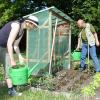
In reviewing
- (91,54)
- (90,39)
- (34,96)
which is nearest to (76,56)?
(91,54)

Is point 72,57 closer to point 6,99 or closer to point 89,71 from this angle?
point 89,71

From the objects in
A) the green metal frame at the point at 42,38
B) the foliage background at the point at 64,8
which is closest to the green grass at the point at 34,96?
the green metal frame at the point at 42,38

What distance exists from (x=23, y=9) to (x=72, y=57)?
1552 centimetres

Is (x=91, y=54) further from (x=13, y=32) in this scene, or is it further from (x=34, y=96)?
(x=13, y=32)

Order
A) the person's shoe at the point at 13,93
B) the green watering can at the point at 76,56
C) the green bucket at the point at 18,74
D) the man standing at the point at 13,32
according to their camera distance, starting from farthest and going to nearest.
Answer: the green watering can at the point at 76,56 → the person's shoe at the point at 13,93 → the green bucket at the point at 18,74 → the man standing at the point at 13,32

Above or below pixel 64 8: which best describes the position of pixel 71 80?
below

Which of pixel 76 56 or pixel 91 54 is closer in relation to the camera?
pixel 91 54

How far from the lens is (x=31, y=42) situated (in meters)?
12.9

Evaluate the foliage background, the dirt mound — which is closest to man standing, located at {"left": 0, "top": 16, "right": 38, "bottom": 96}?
the dirt mound

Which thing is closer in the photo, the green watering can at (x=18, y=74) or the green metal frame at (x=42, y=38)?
the green watering can at (x=18, y=74)

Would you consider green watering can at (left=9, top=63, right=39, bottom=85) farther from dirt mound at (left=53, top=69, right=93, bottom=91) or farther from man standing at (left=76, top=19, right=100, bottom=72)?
man standing at (left=76, top=19, right=100, bottom=72)

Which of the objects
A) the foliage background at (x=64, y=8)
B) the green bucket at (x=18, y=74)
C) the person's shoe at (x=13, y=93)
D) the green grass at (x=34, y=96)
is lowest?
the green grass at (x=34, y=96)

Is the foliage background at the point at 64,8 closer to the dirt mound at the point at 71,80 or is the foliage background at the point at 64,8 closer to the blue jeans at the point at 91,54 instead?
the blue jeans at the point at 91,54

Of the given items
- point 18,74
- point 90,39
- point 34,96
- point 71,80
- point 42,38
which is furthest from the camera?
point 42,38
